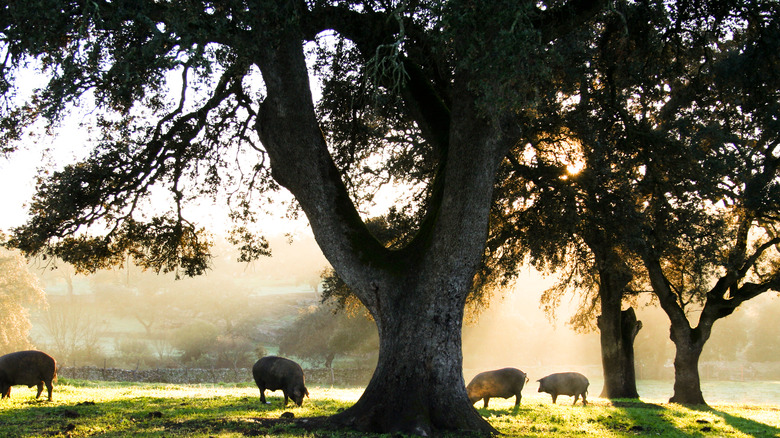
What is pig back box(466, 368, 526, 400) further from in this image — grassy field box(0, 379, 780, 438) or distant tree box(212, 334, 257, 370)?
distant tree box(212, 334, 257, 370)

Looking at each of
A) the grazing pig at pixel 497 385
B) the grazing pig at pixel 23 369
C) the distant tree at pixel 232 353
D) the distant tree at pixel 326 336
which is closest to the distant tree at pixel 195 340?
the distant tree at pixel 232 353

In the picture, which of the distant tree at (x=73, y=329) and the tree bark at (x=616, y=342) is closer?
the tree bark at (x=616, y=342)

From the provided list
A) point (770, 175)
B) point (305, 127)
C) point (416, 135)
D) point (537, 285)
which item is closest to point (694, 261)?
point (770, 175)

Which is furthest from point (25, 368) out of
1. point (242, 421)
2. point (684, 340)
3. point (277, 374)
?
point (684, 340)

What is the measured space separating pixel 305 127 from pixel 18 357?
29.1ft

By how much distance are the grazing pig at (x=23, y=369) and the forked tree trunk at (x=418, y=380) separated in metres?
8.06

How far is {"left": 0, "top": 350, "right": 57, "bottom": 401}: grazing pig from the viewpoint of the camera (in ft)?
42.0

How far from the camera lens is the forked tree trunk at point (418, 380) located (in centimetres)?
896

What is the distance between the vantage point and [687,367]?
20.9m

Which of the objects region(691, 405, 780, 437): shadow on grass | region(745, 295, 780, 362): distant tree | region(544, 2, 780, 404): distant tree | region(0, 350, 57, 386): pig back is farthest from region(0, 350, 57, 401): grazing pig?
region(745, 295, 780, 362): distant tree

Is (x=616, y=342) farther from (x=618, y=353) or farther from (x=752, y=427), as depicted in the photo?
(x=752, y=427)

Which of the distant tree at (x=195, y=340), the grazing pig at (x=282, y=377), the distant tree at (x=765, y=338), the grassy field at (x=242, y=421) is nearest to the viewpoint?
the grassy field at (x=242, y=421)

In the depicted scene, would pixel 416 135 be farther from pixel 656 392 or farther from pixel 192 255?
pixel 656 392

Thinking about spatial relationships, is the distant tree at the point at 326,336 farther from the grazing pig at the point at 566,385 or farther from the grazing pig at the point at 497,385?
the grazing pig at the point at 497,385
